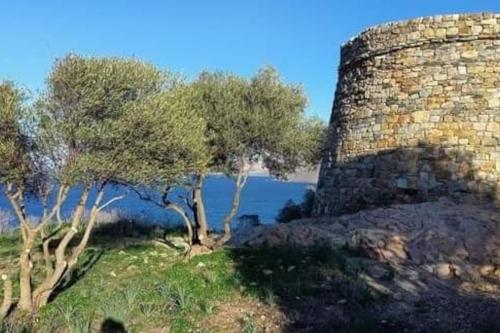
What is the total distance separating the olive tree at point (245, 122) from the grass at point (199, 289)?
408cm

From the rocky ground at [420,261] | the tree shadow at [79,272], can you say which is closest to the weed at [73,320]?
the tree shadow at [79,272]

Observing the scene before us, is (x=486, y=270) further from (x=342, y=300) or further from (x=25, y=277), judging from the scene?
(x=25, y=277)

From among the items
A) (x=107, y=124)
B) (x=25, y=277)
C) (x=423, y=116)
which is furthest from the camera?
(x=423, y=116)

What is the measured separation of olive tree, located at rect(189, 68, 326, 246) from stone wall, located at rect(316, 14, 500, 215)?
1.75m

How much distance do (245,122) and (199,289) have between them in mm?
7363

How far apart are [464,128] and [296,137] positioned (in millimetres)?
4775

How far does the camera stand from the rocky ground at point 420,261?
8.40 metres

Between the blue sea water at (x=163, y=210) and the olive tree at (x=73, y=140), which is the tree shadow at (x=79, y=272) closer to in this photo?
the olive tree at (x=73, y=140)

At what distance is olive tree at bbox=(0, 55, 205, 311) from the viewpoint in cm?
983

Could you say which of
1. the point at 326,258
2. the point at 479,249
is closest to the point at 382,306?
the point at 326,258


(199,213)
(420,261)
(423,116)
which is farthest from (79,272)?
(423,116)

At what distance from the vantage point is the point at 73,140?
9.98 m

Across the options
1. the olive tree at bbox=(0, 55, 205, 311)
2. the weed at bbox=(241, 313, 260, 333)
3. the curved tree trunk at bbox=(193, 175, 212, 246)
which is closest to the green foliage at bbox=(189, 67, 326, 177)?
the curved tree trunk at bbox=(193, 175, 212, 246)

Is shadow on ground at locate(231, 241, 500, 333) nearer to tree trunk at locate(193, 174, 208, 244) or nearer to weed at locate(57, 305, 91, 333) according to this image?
weed at locate(57, 305, 91, 333)
